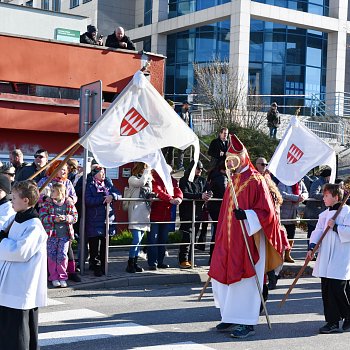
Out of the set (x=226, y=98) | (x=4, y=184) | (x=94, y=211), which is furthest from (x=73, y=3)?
(x=4, y=184)

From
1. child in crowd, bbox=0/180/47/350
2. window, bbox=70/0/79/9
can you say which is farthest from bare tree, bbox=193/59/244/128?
child in crowd, bbox=0/180/47/350

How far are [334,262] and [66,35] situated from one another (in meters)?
12.1

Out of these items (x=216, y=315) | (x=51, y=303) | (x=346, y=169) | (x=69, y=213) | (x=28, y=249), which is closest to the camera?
(x=28, y=249)

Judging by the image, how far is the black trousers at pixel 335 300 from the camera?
27.3ft

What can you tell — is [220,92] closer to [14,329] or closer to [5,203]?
[5,203]

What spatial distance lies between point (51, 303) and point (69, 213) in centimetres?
153

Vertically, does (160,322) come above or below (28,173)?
below

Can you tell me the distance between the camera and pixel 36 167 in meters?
11.5

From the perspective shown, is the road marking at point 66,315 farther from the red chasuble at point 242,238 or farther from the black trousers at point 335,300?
the black trousers at point 335,300

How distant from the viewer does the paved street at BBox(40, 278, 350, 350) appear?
7.68 meters

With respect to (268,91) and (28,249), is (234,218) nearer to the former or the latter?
(28,249)

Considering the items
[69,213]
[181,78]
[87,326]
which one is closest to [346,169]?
[181,78]

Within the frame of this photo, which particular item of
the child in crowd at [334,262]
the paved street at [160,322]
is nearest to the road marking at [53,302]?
the paved street at [160,322]

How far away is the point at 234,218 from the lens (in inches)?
330
